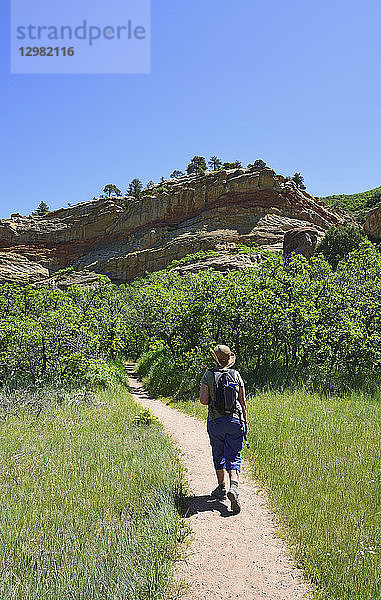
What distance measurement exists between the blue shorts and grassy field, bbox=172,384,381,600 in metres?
0.81

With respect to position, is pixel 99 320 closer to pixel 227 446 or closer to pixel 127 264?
pixel 227 446

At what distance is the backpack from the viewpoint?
5.17 m

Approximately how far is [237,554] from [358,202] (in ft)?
255

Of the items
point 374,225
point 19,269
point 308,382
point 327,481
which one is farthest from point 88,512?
point 19,269

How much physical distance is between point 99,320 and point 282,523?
13516 mm

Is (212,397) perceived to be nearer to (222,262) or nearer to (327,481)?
(327,481)

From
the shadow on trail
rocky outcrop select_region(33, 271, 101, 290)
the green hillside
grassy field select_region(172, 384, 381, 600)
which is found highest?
the green hillside

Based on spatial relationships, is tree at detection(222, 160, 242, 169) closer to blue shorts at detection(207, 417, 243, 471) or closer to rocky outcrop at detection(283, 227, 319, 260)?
rocky outcrop at detection(283, 227, 319, 260)

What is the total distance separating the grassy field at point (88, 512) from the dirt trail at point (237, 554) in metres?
0.30

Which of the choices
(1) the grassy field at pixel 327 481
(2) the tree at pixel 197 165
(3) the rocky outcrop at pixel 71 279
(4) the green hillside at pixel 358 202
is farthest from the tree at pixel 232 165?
(1) the grassy field at pixel 327 481

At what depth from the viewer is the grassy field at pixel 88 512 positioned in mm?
3719

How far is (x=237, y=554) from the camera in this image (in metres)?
4.19

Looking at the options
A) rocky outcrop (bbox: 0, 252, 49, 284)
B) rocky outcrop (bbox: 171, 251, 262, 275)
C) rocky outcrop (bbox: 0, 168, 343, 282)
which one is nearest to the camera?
rocky outcrop (bbox: 171, 251, 262, 275)

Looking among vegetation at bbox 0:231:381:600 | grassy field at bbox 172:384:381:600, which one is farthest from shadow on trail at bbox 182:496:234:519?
grassy field at bbox 172:384:381:600
